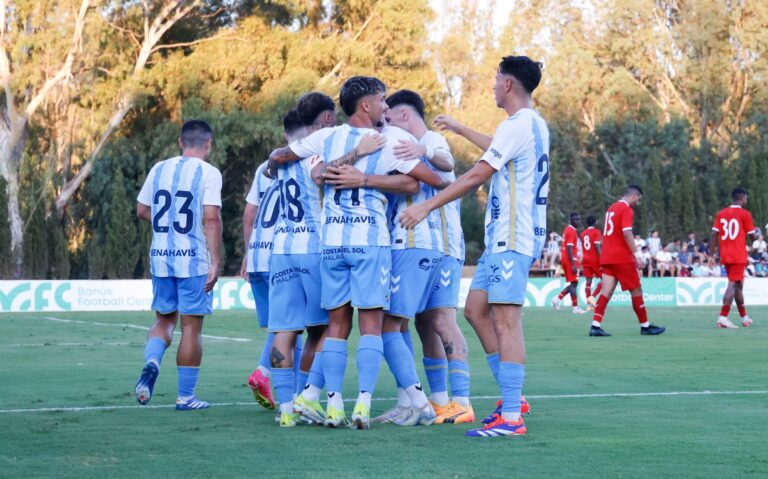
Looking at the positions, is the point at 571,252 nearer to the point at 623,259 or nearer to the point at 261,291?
the point at 623,259

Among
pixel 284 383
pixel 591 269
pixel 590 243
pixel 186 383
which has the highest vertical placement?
pixel 590 243

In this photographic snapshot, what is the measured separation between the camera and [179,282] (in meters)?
9.06

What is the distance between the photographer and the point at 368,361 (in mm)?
7355

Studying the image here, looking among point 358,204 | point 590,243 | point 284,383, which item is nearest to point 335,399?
point 284,383

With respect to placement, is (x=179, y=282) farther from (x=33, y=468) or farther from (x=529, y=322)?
(x=529, y=322)

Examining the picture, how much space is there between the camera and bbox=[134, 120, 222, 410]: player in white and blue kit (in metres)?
9.03

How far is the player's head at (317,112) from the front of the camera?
26.6ft

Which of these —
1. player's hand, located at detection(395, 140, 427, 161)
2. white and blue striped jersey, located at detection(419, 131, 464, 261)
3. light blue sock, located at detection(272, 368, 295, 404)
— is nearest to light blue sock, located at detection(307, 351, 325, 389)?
light blue sock, located at detection(272, 368, 295, 404)

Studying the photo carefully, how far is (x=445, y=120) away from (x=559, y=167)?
52.5 meters

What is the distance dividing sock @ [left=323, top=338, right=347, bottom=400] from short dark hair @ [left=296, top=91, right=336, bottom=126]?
161 cm

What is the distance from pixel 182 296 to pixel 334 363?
2073mm

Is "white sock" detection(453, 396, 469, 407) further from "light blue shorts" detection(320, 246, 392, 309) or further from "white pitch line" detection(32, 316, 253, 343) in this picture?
"white pitch line" detection(32, 316, 253, 343)

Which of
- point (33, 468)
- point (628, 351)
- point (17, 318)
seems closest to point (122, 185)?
point (17, 318)

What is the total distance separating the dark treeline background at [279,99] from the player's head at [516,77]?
118 ft
